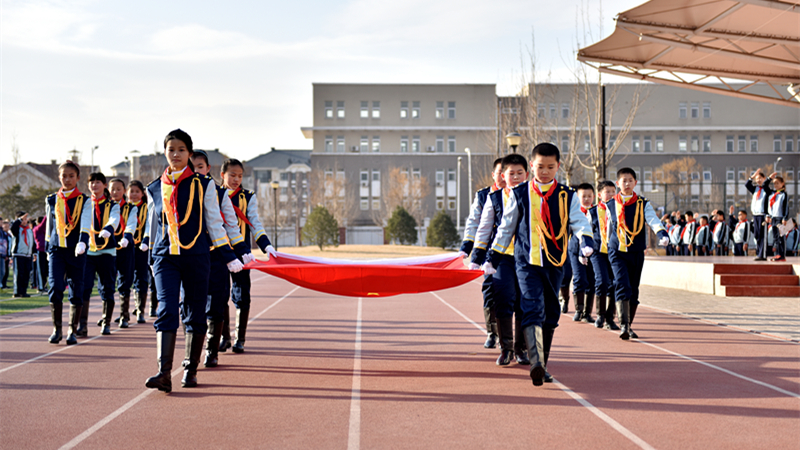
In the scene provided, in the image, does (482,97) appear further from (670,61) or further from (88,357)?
(88,357)

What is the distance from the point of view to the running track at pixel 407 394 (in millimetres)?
5137

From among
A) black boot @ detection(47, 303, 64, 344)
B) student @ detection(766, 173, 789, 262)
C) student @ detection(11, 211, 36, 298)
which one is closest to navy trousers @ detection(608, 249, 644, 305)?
black boot @ detection(47, 303, 64, 344)

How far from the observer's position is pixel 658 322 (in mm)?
11961

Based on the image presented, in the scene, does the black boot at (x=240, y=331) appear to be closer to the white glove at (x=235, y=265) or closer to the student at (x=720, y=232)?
the white glove at (x=235, y=265)

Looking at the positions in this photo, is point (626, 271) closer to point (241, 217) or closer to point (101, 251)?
point (241, 217)

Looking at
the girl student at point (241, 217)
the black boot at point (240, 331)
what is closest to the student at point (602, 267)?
the girl student at point (241, 217)

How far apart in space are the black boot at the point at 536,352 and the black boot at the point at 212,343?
3.52 m

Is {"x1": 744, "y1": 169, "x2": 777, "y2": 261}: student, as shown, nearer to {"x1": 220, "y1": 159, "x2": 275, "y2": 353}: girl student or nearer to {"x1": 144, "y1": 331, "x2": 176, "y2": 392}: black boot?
{"x1": 220, "y1": 159, "x2": 275, "y2": 353}: girl student

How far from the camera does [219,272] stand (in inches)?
302

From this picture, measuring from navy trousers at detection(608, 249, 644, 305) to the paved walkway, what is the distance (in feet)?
7.84

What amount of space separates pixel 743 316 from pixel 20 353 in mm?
11845

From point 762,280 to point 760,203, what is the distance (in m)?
3.15

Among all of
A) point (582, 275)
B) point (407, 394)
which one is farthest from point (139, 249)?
point (582, 275)

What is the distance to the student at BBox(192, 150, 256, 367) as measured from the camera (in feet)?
23.9
